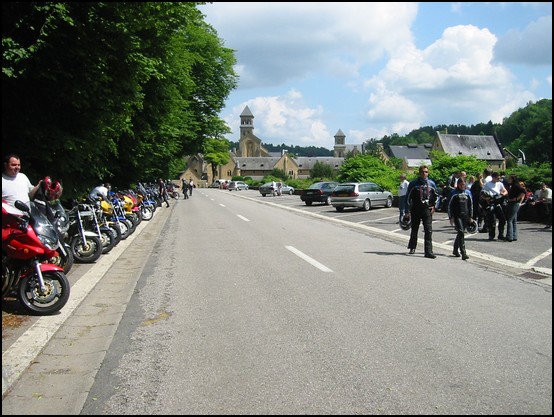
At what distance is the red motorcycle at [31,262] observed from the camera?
628 centimetres

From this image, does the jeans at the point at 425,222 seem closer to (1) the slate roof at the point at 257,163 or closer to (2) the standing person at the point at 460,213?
(2) the standing person at the point at 460,213

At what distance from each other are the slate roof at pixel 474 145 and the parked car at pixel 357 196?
82.8m

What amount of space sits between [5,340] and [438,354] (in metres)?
4.31

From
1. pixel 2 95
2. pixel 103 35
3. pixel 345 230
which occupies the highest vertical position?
pixel 103 35

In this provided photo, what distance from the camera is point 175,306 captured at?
6945mm

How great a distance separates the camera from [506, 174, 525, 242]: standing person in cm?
1403

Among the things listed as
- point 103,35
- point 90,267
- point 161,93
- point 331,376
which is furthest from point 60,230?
point 161,93

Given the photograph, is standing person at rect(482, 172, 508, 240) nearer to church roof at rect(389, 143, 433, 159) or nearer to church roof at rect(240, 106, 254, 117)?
church roof at rect(389, 143, 433, 159)

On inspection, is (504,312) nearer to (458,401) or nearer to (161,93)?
(458,401)

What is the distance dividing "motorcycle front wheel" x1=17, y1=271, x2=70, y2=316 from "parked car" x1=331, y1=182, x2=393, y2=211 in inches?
890

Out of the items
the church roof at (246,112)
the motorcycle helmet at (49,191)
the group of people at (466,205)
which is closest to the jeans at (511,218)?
the group of people at (466,205)

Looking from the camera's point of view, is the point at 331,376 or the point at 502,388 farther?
the point at 331,376

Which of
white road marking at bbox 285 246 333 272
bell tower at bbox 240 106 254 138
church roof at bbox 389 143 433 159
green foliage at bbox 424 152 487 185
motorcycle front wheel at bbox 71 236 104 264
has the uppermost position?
bell tower at bbox 240 106 254 138

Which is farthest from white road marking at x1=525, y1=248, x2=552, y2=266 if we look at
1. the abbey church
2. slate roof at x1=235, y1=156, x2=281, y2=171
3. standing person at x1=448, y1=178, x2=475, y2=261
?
slate roof at x1=235, y1=156, x2=281, y2=171
